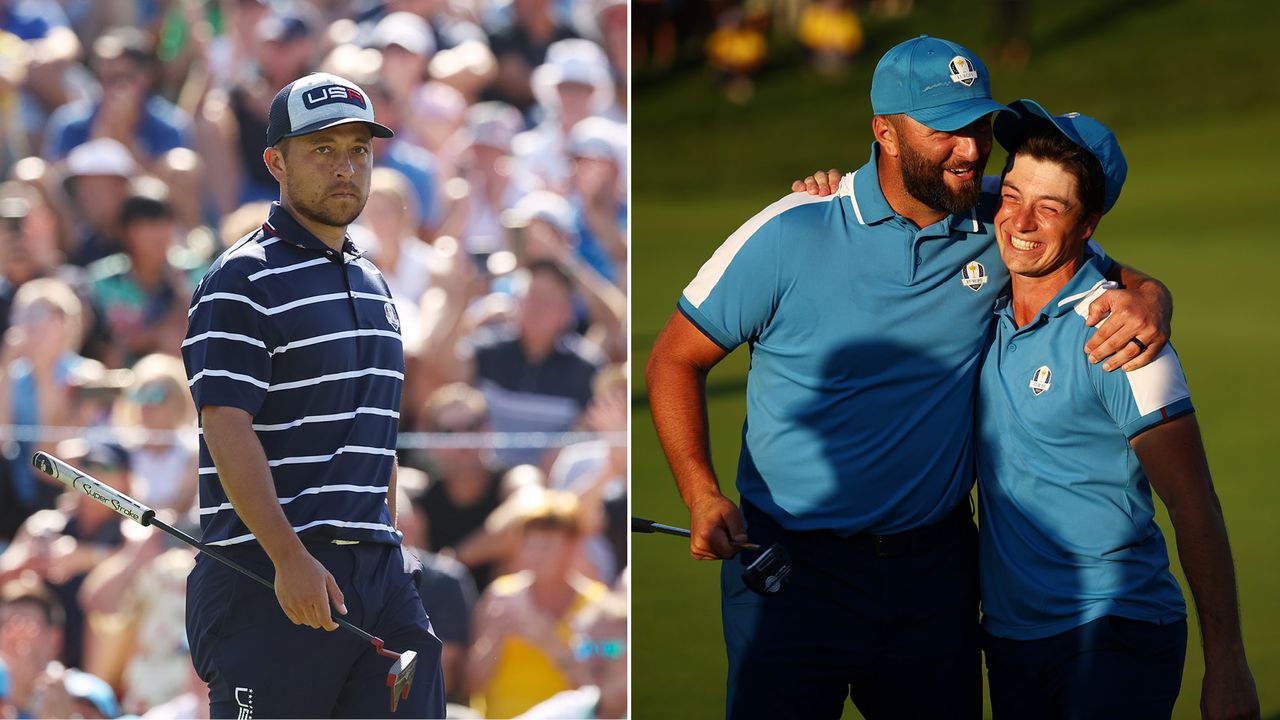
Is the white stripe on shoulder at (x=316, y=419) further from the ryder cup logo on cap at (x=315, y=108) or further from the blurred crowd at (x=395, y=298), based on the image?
the blurred crowd at (x=395, y=298)

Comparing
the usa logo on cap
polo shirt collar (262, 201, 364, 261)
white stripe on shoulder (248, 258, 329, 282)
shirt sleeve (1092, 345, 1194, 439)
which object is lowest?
shirt sleeve (1092, 345, 1194, 439)

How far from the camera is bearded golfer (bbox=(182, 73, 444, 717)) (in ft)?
8.45

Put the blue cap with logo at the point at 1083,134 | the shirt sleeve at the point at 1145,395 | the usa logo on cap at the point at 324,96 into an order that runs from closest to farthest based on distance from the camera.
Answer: the shirt sleeve at the point at 1145,395 → the blue cap with logo at the point at 1083,134 → the usa logo on cap at the point at 324,96

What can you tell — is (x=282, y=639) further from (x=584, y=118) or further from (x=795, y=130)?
(x=795, y=130)

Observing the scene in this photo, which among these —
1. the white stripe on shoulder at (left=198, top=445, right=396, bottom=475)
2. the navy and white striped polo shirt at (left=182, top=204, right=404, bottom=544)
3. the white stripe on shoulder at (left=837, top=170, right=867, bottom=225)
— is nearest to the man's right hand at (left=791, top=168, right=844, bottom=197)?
the white stripe on shoulder at (left=837, top=170, right=867, bottom=225)

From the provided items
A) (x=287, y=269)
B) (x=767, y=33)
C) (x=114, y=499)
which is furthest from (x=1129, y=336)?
(x=767, y=33)

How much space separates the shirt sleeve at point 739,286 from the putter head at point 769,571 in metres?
0.35

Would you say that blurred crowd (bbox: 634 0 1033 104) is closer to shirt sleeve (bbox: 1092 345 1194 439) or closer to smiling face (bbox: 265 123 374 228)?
smiling face (bbox: 265 123 374 228)

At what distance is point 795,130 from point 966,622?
49.1 ft

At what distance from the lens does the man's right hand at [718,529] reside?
2525 millimetres

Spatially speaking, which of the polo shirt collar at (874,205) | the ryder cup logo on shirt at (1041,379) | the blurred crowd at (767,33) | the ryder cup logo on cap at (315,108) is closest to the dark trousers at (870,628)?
the ryder cup logo on shirt at (1041,379)

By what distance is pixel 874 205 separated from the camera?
8.67 ft

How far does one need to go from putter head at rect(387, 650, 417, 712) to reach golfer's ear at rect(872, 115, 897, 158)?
1191 mm

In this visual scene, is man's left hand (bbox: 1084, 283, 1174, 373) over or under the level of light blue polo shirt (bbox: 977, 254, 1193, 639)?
over
